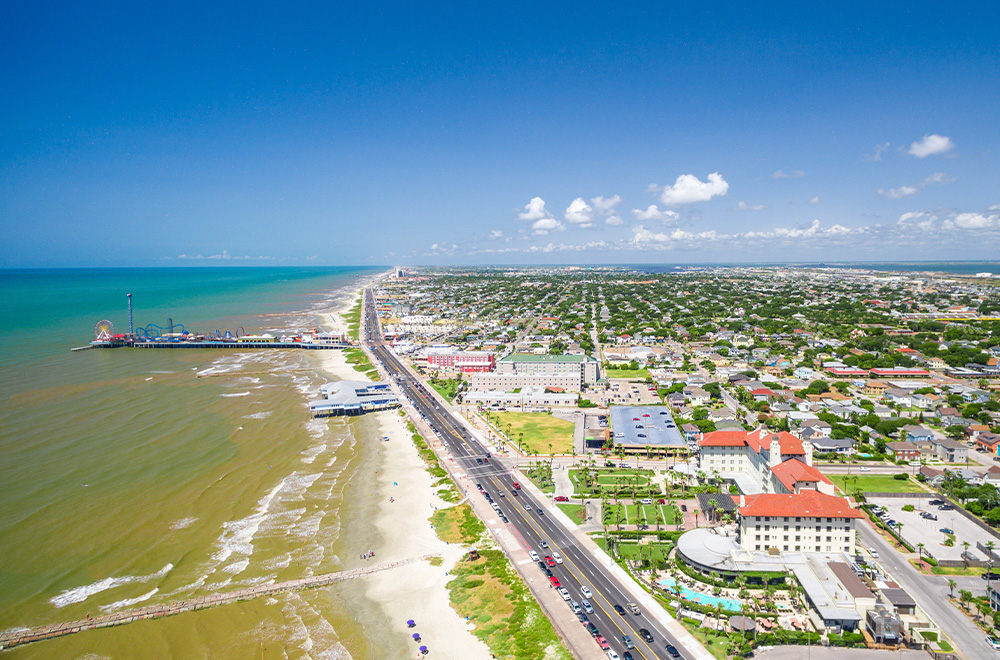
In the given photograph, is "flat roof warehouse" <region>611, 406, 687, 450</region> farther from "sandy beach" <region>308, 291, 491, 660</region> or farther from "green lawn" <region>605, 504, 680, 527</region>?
"sandy beach" <region>308, 291, 491, 660</region>

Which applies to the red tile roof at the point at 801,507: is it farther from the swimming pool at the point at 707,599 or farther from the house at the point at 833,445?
the house at the point at 833,445

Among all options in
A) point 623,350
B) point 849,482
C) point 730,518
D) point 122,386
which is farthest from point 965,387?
point 122,386

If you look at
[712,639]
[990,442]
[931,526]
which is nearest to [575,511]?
[712,639]

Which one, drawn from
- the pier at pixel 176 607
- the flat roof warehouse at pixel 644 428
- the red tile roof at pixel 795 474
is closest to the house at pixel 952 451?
the red tile roof at pixel 795 474

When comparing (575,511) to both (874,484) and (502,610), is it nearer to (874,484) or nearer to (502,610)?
(502,610)

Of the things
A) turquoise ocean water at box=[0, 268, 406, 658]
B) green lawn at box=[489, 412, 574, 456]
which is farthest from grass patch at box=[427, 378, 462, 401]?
turquoise ocean water at box=[0, 268, 406, 658]
